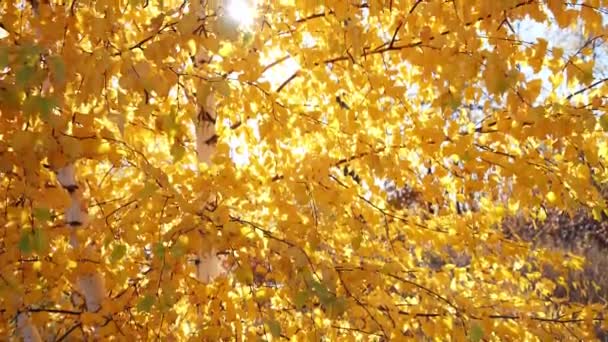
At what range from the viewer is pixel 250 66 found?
7.04 ft

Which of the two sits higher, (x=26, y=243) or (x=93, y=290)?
(x=93, y=290)

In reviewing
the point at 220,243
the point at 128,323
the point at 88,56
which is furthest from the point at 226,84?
the point at 128,323

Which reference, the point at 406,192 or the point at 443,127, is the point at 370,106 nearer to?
the point at 443,127

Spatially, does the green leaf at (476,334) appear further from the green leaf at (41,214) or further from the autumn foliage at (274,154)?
the green leaf at (41,214)

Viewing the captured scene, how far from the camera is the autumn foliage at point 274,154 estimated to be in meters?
1.73

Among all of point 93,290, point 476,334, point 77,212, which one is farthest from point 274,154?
point 476,334

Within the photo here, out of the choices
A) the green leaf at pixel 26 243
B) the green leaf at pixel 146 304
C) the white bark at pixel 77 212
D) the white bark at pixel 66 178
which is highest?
the white bark at pixel 66 178

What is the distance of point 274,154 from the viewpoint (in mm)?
2596

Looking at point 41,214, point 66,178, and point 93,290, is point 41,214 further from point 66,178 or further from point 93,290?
point 93,290

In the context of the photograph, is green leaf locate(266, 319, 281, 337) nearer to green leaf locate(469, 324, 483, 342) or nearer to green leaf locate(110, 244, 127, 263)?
green leaf locate(110, 244, 127, 263)

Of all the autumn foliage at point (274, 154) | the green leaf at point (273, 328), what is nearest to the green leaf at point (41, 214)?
the autumn foliage at point (274, 154)

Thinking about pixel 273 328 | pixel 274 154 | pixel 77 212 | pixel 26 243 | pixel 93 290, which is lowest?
pixel 273 328

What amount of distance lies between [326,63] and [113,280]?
128 cm

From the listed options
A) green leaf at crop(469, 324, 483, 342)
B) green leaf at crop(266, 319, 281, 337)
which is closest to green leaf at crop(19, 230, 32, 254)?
green leaf at crop(266, 319, 281, 337)
